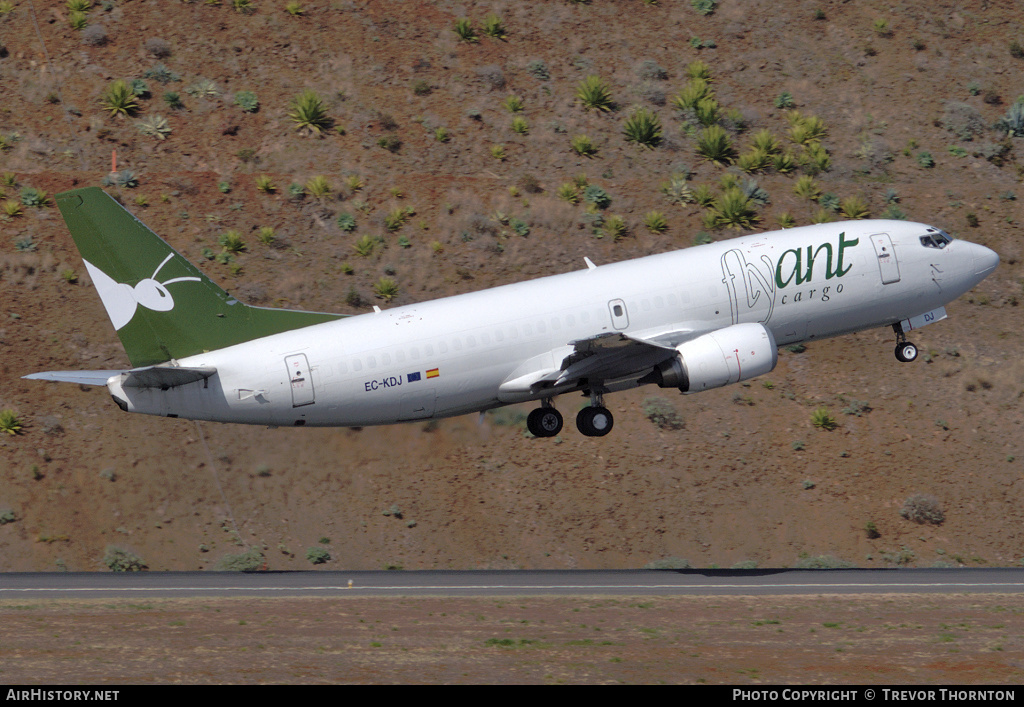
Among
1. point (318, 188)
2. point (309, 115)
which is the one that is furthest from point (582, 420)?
point (309, 115)

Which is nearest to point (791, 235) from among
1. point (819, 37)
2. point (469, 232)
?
point (469, 232)

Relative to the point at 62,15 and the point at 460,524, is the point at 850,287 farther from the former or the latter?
the point at 62,15

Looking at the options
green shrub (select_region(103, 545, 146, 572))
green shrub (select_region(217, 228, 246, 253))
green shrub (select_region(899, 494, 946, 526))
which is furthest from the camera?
green shrub (select_region(217, 228, 246, 253))

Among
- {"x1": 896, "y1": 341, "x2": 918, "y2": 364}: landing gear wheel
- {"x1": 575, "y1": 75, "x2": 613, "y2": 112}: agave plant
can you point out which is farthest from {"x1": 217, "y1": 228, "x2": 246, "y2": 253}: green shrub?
{"x1": 896, "y1": 341, "x2": 918, "y2": 364}: landing gear wheel

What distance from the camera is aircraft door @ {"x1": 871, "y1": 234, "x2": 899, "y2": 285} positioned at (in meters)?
42.0

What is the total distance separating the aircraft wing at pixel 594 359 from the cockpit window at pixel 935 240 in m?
9.48

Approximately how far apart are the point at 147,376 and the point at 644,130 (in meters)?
42.5

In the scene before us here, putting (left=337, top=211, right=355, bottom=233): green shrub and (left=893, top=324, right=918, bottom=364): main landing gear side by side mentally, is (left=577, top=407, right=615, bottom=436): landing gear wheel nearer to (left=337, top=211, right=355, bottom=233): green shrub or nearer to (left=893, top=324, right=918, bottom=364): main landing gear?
(left=893, top=324, right=918, bottom=364): main landing gear

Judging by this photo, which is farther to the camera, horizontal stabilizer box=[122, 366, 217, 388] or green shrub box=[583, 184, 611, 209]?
green shrub box=[583, 184, 611, 209]

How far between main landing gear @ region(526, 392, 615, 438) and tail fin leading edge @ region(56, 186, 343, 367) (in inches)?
355

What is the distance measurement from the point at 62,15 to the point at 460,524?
135 ft

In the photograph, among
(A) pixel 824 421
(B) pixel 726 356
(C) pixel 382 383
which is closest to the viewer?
(C) pixel 382 383

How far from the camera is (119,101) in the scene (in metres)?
70.6

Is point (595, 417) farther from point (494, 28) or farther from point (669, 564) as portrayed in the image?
point (494, 28)
